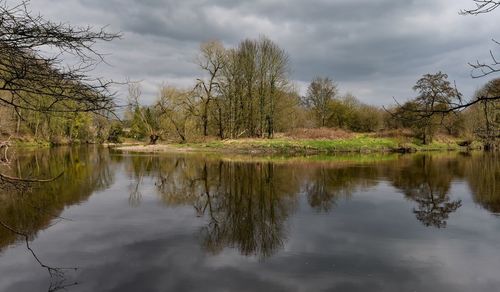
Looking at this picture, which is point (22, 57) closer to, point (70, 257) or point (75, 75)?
point (75, 75)

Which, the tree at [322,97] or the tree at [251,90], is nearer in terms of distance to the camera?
the tree at [251,90]

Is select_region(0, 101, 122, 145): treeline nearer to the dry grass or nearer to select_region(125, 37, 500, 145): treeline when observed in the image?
select_region(125, 37, 500, 145): treeline

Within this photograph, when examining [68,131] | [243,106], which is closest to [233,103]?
[243,106]

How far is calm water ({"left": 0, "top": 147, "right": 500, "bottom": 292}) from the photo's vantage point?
6.09 m

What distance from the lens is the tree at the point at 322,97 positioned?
59000 millimetres

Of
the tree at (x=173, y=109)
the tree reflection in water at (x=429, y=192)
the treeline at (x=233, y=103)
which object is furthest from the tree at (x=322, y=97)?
the tree reflection in water at (x=429, y=192)

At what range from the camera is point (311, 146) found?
4012 cm

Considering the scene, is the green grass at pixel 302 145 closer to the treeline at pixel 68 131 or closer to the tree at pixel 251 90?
the tree at pixel 251 90

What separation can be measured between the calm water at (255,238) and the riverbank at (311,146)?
2286 cm

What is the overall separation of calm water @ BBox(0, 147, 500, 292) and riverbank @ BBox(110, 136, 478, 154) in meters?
22.9

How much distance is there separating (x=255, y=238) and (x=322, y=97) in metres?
53.1

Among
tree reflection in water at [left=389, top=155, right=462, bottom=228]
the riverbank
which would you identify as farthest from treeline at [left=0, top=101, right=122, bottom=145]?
tree reflection in water at [left=389, top=155, right=462, bottom=228]

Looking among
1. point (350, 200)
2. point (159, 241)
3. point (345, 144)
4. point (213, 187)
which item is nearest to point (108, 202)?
point (213, 187)

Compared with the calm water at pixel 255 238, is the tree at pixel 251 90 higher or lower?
higher
